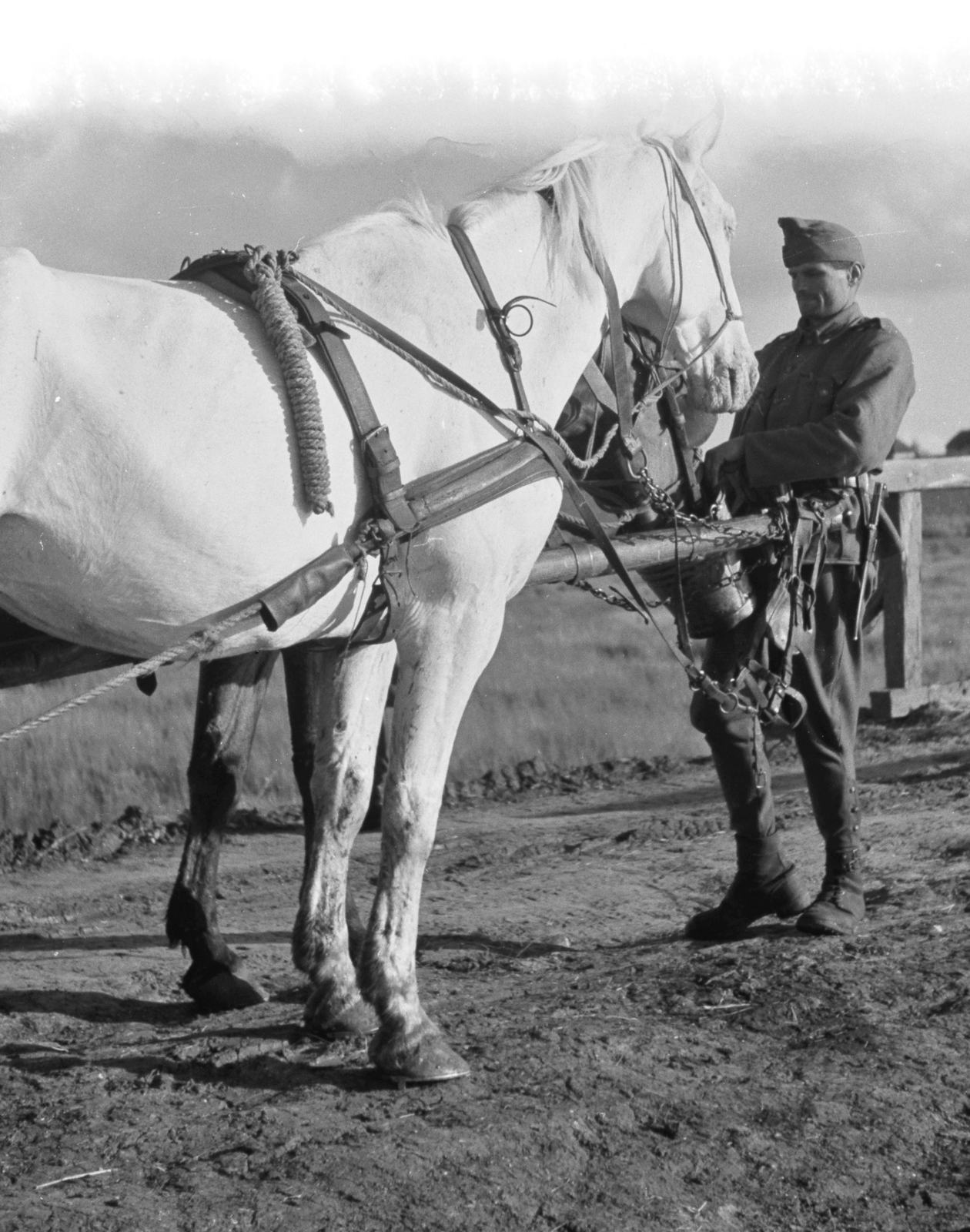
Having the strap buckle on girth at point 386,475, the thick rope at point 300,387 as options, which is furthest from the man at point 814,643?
the thick rope at point 300,387

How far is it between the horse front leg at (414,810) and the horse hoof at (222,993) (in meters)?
0.69

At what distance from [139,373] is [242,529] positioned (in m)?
0.36

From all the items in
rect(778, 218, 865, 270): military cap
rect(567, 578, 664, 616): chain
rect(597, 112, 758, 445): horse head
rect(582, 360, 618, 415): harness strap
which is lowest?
rect(567, 578, 664, 616): chain

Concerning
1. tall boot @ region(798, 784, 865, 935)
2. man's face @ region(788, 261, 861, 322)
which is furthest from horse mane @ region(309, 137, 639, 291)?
tall boot @ region(798, 784, 865, 935)

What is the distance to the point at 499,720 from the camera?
24.8ft

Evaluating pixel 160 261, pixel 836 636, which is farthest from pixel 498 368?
pixel 836 636

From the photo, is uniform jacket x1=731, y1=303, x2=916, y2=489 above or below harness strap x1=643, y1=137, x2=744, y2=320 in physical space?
below

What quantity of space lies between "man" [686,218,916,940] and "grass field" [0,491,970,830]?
2.76 meters

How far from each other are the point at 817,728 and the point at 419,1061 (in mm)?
1922

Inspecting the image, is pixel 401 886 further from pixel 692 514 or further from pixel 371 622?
pixel 692 514

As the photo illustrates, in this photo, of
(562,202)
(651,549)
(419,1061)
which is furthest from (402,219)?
(419,1061)

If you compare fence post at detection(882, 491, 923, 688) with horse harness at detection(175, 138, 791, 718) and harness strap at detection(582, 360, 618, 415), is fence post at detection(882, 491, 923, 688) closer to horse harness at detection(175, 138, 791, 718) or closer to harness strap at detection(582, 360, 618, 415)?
harness strap at detection(582, 360, 618, 415)

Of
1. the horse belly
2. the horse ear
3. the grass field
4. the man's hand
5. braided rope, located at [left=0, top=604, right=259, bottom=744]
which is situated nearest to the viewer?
the horse belly

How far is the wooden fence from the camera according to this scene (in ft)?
27.1
